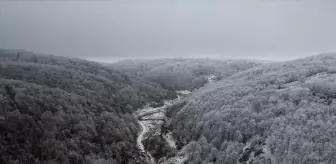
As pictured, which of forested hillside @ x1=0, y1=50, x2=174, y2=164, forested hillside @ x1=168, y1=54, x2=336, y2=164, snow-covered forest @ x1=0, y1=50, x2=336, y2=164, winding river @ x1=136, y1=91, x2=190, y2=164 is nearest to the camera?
forested hillside @ x1=168, y1=54, x2=336, y2=164

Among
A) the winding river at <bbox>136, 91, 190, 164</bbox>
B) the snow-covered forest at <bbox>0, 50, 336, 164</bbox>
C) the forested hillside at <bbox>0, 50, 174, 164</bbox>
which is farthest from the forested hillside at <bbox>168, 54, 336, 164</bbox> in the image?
the forested hillside at <bbox>0, 50, 174, 164</bbox>

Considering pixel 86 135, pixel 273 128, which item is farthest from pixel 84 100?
pixel 273 128

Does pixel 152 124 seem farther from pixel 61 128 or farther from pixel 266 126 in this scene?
pixel 266 126

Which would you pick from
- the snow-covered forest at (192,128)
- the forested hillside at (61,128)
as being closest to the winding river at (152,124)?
the snow-covered forest at (192,128)

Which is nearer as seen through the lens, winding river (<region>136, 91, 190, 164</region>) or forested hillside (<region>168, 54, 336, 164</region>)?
forested hillside (<region>168, 54, 336, 164</region>)

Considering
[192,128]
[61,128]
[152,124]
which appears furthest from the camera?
[152,124]

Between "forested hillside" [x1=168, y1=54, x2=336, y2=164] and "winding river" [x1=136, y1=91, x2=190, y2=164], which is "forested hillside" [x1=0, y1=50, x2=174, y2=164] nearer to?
"winding river" [x1=136, y1=91, x2=190, y2=164]

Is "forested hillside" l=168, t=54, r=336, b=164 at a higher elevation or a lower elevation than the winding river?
higher

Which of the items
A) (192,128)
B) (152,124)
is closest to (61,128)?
(192,128)

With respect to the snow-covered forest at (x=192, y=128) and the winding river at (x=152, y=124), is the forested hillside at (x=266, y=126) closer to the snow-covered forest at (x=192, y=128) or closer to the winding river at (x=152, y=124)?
the snow-covered forest at (x=192, y=128)
